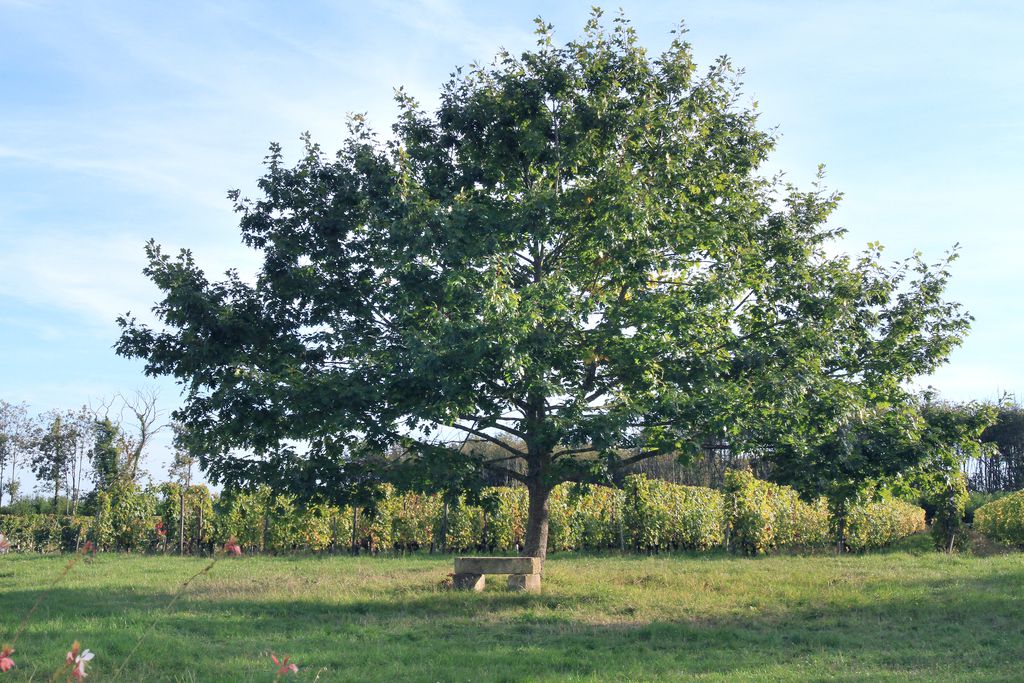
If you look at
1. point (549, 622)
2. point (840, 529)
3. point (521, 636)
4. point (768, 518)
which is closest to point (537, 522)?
point (549, 622)

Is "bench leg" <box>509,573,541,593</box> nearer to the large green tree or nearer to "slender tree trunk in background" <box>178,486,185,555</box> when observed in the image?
the large green tree

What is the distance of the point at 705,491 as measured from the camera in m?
21.5

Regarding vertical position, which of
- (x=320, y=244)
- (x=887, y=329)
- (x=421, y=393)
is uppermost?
(x=320, y=244)

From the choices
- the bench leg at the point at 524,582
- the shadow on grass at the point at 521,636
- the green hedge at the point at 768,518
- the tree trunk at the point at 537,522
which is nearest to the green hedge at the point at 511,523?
the green hedge at the point at 768,518

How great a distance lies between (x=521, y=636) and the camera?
1055 centimetres

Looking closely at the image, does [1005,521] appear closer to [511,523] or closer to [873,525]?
[873,525]

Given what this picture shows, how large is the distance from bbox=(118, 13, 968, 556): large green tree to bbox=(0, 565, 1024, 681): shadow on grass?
1953 mm

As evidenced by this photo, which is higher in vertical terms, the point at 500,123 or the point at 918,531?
the point at 500,123

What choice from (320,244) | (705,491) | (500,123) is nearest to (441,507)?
(705,491)

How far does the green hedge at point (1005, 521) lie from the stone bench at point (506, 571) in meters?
12.8

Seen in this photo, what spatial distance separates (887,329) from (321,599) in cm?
973

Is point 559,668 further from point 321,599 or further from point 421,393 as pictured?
point 321,599

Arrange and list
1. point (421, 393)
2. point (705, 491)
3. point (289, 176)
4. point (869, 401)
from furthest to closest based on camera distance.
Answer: point (705, 491) < point (289, 176) < point (869, 401) < point (421, 393)

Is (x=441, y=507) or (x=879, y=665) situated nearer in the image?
(x=879, y=665)
